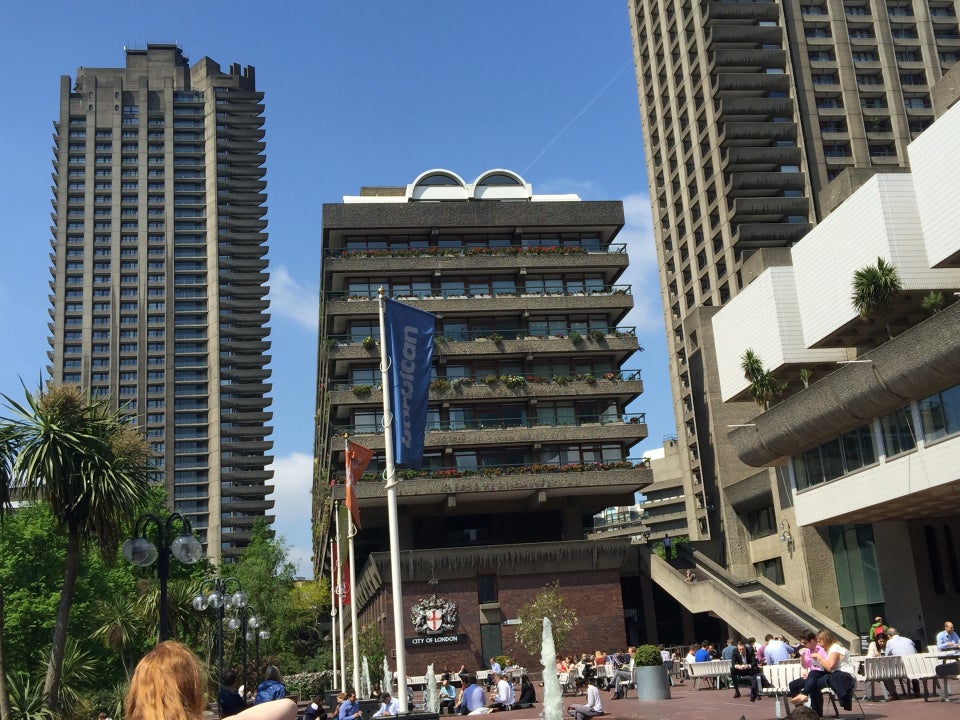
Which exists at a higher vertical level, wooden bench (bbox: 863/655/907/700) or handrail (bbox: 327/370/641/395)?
handrail (bbox: 327/370/641/395)

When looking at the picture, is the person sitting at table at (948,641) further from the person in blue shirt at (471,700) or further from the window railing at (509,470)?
the window railing at (509,470)

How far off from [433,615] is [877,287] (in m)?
28.9

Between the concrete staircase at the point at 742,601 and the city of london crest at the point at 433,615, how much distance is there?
12.4 metres

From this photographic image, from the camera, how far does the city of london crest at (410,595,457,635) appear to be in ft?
185

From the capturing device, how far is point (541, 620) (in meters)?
54.2

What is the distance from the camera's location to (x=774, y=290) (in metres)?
53.2

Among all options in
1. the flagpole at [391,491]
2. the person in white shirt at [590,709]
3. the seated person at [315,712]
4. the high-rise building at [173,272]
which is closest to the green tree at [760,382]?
the person in white shirt at [590,709]

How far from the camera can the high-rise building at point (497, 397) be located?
5953 cm

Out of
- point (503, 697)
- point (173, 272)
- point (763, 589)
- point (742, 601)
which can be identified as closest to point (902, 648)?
point (503, 697)

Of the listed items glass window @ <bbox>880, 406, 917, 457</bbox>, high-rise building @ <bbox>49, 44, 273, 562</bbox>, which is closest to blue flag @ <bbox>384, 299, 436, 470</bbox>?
glass window @ <bbox>880, 406, 917, 457</bbox>

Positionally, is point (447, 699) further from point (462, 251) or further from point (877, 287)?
point (462, 251)

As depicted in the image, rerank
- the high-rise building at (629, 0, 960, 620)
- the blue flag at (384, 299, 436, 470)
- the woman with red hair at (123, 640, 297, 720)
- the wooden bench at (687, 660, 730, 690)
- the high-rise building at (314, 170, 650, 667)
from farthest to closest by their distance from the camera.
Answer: the high-rise building at (629, 0, 960, 620)
the high-rise building at (314, 170, 650, 667)
the wooden bench at (687, 660, 730, 690)
the blue flag at (384, 299, 436, 470)
the woman with red hair at (123, 640, 297, 720)

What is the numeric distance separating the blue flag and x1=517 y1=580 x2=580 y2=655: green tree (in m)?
34.8

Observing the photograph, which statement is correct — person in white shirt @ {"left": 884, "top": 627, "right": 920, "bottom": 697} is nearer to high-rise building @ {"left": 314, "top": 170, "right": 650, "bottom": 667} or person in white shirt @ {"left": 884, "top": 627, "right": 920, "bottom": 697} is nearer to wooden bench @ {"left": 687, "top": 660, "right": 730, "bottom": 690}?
wooden bench @ {"left": 687, "top": 660, "right": 730, "bottom": 690}
